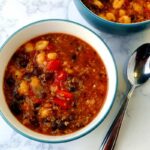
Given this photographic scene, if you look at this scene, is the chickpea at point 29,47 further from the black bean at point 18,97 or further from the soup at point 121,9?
the soup at point 121,9

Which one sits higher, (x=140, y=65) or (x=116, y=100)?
(x=140, y=65)

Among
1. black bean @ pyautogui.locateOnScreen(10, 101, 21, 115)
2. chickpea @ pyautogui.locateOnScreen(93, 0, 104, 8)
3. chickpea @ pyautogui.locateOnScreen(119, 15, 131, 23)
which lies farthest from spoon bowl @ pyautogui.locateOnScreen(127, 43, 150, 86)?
black bean @ pyautogui.locateOnScreen(10, 101, 21, 115)

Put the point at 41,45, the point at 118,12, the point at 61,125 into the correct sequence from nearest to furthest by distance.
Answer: the point at 61,125 < the point at 41,45 < the point at 118,12

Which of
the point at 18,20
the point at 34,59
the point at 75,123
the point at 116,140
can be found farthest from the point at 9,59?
the point at 116,140

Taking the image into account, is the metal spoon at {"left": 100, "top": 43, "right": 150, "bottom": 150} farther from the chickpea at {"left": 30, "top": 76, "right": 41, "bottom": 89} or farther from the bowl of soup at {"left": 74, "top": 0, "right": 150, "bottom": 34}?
the chickpea at {"left": 30, "top": 76, "right": 41, "bottom": 89}

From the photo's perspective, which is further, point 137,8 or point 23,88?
point 137,8

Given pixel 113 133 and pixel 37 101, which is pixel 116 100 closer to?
pixel 113 133

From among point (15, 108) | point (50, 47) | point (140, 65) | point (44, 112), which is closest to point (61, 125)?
point (44, 112)
